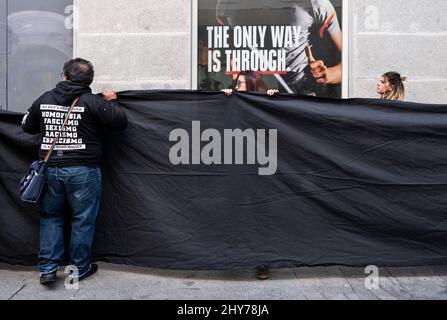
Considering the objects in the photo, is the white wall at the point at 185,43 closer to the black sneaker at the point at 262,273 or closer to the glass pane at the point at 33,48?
the glass pane at the point at 33,48

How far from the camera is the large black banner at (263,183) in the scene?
373cm

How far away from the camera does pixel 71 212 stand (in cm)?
368

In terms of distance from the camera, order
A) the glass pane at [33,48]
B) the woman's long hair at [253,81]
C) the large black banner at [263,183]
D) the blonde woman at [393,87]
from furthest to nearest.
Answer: the glass pane at [33,48]
the woman's long hair at [253,81]
the blonde woman at [393,87]
the large black banner at [263,183]

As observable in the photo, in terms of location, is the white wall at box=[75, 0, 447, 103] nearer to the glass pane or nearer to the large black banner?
the glass pane

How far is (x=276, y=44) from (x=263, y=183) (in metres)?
2.75

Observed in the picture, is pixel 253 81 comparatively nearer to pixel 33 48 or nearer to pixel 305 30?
pixel 305 30

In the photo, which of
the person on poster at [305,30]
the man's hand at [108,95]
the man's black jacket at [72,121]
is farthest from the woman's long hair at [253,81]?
the man's black jacket at [72,121]

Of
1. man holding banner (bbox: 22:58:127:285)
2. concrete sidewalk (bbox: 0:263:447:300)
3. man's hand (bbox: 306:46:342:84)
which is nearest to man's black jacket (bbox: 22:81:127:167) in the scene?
man holding banner (bbox: 22:58:127:285)

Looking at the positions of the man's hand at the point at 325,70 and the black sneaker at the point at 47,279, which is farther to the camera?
the man's hand at the point at 325,70

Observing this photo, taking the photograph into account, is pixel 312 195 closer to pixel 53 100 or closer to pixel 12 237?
pixel 53 100

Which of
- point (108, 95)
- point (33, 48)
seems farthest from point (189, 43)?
point (33, 48)

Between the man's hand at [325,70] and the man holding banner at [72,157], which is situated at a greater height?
the man's hand at [325,70]

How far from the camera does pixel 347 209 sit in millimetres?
3736

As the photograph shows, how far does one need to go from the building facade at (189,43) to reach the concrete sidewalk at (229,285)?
2688 millimetres
